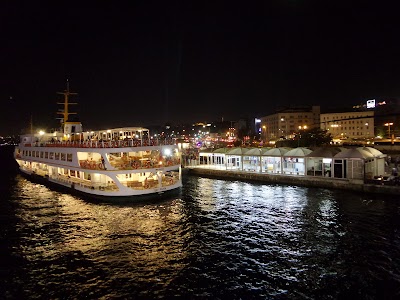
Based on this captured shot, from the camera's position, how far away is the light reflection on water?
1617 centimetres

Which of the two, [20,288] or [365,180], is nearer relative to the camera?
[20,288]

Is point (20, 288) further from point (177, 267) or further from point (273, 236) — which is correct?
point (273, 236)

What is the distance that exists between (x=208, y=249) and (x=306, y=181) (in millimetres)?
27765

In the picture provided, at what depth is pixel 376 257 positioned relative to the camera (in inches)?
757

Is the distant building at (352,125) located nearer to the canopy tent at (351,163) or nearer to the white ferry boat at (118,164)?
the canopy tent at (351,163)

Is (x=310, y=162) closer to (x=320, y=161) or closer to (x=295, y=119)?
(x=320, y=161)

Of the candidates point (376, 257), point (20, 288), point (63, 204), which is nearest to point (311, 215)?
point (376, 257)

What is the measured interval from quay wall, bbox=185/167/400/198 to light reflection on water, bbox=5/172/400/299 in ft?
12.3

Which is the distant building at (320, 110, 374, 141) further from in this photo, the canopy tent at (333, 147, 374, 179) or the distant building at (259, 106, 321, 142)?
the canopy tent at (333, 147, 374, 179)

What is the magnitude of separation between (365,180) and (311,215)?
14.8m

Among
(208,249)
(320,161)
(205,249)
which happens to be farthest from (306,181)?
(205,249)

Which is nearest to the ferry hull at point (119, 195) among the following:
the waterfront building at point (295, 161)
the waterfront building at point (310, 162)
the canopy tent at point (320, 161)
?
the waterfront building at point (310, 162)

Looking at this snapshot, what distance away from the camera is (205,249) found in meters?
21.5

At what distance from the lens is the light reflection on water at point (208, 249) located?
53.1 ft
